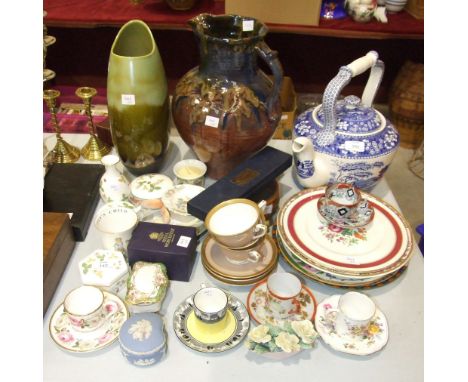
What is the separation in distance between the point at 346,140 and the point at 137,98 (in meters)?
0.53

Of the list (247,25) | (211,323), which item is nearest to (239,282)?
(211,323)

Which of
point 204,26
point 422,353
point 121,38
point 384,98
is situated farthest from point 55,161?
point 384,98

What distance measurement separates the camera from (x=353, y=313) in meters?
0.86

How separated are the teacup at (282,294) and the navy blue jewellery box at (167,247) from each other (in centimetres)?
19

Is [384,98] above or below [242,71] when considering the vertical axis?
below

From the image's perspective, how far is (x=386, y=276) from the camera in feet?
3.13

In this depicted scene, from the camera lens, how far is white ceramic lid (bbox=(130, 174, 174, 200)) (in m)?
1.12

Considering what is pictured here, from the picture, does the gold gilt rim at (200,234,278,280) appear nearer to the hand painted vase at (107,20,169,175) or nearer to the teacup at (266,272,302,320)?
the teacup at (266,272,302,320)

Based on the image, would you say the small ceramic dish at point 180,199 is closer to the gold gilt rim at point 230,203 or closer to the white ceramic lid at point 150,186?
the white ceramic lid at point 150,186

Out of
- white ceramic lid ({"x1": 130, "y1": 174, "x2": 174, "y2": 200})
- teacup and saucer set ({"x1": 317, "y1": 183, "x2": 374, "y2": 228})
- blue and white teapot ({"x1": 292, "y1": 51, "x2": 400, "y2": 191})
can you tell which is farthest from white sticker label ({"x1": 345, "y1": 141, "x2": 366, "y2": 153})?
white ceramic lid ({"x1": 130, "y1": 174, "x2": 174, "y2": 200})

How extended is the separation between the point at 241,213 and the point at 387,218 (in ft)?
1.24

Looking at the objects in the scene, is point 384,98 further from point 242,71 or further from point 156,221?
point 156,221

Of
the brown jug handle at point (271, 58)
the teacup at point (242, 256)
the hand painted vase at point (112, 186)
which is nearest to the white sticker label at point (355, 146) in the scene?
the brown jug handle at point (271, 58)

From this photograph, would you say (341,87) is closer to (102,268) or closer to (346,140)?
(346,140)
